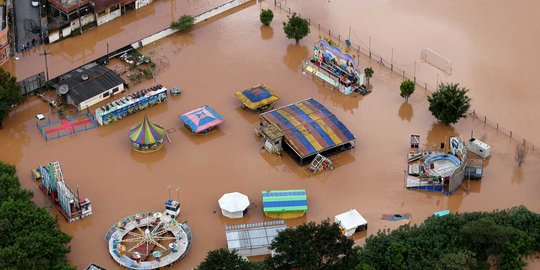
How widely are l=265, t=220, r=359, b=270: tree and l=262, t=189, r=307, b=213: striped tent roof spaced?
6.10m

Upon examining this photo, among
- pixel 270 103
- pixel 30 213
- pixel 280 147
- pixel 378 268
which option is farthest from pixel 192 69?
pixel 378 268

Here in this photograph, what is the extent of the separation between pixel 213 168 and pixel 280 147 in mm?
4452

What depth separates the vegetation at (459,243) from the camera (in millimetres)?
46188

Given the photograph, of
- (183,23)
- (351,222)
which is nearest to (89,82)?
(183,23)

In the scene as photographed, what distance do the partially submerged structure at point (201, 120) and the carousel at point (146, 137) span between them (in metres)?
2.04

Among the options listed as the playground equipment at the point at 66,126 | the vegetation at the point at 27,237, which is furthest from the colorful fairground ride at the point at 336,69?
the vegetation at the point at 27,237

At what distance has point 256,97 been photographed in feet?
202

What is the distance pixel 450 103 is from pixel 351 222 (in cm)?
1195

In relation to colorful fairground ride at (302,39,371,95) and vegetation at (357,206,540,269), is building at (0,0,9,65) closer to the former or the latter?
colorful fairground ride at (302,39,371,95)

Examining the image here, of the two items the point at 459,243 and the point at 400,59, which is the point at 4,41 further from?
the point at 459,243

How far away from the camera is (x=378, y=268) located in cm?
4653

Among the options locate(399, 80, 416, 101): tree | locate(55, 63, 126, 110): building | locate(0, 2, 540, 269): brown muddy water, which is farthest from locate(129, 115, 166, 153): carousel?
locate(399, 80, 416, 101): tree

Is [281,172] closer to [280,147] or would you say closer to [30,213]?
[280,147]

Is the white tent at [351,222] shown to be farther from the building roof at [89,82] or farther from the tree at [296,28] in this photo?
the tree at [296,28]
